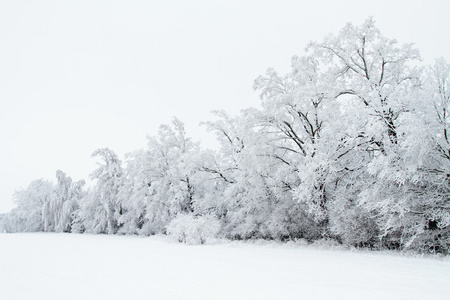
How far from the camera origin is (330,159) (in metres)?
17.3

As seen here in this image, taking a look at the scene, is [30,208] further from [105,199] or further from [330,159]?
[330,159]

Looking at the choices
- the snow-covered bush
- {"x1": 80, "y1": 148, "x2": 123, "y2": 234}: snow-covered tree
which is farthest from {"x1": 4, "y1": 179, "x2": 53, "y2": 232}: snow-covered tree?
the snow-covered bush

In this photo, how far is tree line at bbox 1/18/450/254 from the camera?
14156 mm

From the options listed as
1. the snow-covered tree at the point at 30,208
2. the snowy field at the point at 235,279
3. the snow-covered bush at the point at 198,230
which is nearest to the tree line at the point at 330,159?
the snow-covered bush at the point at 198,230

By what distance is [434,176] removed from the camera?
46.0 ft

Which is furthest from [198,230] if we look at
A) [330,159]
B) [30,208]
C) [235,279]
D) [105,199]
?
[30,208]

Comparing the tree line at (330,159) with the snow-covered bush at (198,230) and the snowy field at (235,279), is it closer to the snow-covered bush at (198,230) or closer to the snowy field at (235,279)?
the snow-covered bush at (198,230)

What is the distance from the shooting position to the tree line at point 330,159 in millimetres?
14156

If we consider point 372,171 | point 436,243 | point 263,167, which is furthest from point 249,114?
point 436,243

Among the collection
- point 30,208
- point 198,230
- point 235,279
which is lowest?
point 30,208

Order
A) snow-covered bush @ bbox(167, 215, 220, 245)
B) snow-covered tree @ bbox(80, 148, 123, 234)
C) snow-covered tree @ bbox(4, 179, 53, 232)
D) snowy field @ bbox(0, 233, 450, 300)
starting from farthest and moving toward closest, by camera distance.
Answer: snow-covered tree @ bbox(4, 179, 53, 232)
snow-covered tree @ bbox(80, 148, 123, 234)
snow-covered bush @ bbox(167, 215, 220, 245)
snowy field @ bbox(0, 233, 450, 300)

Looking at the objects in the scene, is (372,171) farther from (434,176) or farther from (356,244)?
(356,244)

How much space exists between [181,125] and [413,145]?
25.5 metres

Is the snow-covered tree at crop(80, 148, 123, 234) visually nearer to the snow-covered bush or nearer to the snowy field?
the snow-covered bush
